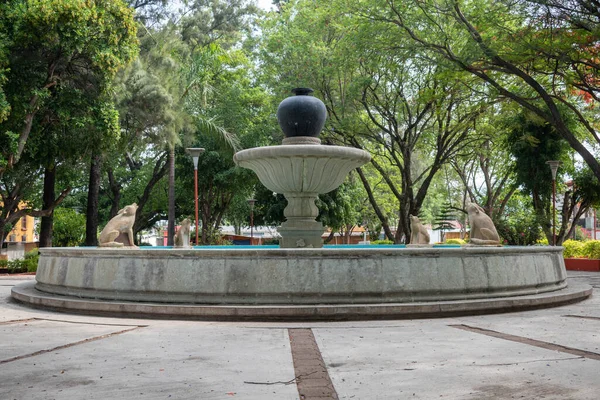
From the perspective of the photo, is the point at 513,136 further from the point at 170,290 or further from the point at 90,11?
the point at 170,290

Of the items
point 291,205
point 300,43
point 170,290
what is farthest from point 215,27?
point 170,290

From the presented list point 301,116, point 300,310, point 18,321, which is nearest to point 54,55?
point 301,116

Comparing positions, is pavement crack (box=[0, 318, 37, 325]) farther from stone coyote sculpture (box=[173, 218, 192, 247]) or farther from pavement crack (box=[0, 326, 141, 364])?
stone coyote sculpture (box=[173, 218, 192, 247])

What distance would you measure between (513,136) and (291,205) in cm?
1852

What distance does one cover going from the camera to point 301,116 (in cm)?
1320

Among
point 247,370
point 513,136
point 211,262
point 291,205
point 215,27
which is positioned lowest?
point 247,370

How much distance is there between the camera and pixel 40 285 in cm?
1163

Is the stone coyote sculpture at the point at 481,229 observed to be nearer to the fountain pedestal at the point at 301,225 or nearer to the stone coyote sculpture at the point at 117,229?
the fountain pedestal at the point at 301,225

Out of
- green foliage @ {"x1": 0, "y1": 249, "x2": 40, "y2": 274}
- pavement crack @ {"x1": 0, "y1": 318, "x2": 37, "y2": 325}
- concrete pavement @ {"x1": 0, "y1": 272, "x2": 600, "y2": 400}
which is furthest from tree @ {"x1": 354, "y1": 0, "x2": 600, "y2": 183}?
green foliage @ {"x1": 0, "y1": 249, "x2": 40, "y2": 274}

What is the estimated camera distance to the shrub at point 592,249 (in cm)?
2389

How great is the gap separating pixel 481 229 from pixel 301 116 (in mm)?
4384

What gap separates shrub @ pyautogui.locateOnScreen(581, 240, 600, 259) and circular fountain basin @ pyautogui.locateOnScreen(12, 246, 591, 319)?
15995mm

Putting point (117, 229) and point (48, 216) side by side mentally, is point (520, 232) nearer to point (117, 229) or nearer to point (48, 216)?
point (117, 229)

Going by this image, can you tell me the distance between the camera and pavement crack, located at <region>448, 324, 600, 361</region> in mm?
5939
